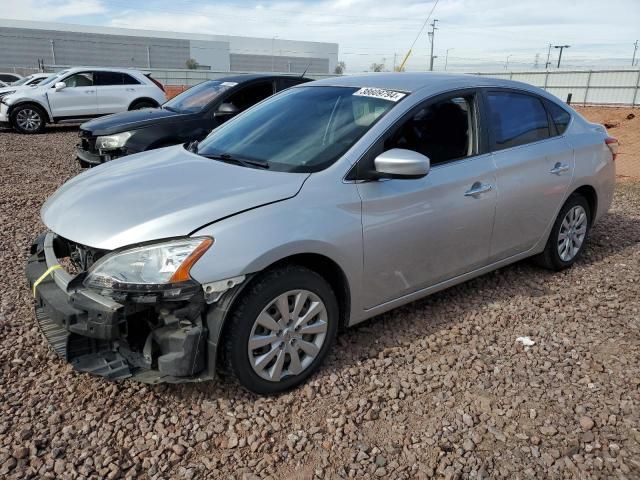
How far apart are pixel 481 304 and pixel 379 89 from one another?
1815 millimetres

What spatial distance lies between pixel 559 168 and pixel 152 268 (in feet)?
11.0

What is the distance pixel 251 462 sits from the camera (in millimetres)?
2395

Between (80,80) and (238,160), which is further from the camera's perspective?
(80,80)

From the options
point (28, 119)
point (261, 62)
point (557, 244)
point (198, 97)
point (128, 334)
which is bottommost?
point (28, 119)

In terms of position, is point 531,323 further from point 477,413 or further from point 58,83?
point 58,83

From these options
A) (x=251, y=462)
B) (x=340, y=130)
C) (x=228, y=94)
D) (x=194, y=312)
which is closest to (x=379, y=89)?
(x=340, y=130)

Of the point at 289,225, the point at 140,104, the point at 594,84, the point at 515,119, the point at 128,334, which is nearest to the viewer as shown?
the point at 128,334

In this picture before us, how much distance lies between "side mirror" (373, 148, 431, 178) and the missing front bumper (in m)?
1.22

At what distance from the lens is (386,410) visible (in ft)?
9.09

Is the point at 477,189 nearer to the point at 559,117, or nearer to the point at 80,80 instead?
the point at 559,117

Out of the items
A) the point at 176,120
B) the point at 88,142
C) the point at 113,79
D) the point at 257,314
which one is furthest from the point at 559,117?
the point at 113,79

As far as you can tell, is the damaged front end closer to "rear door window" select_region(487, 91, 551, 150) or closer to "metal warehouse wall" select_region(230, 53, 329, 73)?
"rear door window" select_region(487, 91, 551, 150)

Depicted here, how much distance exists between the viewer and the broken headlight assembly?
7.86ft

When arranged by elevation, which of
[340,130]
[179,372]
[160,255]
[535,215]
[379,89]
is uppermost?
[379,89]
